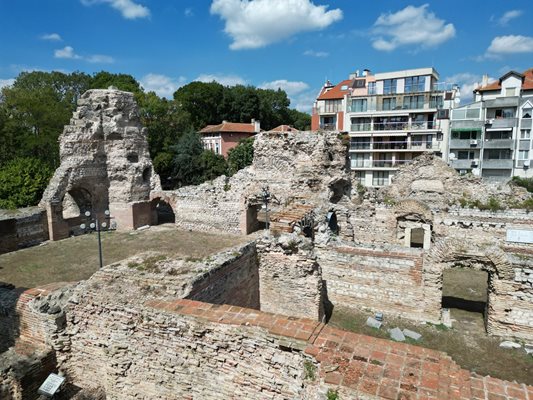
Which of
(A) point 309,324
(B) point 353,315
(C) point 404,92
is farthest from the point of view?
(C) point 404,92

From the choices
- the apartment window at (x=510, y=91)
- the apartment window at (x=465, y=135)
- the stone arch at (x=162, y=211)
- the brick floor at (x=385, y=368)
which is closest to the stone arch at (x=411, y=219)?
the stone arch at (x=162, y=211)

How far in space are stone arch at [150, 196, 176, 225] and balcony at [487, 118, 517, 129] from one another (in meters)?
30.5

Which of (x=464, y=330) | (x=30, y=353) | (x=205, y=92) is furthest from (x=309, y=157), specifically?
(x=205, y=92)

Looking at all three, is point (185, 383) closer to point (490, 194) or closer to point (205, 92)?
point (490, 194)

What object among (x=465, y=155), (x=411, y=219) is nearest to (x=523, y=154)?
(x=465, y=155)

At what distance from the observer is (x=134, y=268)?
6.91 m

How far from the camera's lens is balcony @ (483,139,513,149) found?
35094mm

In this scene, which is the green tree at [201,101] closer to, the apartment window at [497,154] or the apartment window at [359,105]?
the apartment window at [359,105]

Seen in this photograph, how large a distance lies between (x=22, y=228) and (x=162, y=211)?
9.42 metres

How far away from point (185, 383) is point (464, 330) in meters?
6.80

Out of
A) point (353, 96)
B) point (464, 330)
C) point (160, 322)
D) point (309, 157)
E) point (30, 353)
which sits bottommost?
point (464, 330)

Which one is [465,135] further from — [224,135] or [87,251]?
[87,251]

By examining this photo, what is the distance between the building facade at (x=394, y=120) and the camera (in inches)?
1467

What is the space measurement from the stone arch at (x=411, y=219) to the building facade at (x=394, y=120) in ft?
74.0
